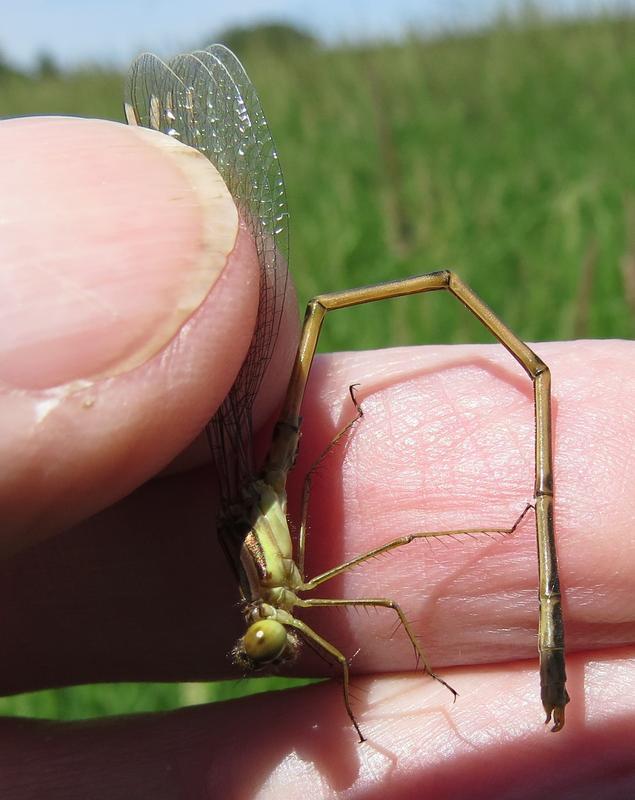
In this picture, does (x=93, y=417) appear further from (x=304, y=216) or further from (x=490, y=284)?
(x=304, y=216)

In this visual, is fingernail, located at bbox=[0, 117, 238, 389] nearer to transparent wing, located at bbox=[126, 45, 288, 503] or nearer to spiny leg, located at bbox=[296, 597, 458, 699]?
transparent wing, located at bbox=[126, 45, 288, 503]

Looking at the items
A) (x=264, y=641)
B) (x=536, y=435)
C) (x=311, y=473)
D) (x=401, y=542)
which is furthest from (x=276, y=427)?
(x=536, y=435)

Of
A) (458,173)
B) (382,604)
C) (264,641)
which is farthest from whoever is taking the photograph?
(458,173)

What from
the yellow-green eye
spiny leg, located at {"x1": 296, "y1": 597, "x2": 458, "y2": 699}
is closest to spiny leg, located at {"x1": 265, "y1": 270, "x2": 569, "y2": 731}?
spiny leg, located at {"x1": 296, "y1": 597, "x2": 458, "y2": 699}

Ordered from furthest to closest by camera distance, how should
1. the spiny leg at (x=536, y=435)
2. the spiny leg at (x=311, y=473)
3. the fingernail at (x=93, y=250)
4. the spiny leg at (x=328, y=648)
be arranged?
the spiny leg at (x=311, y=473) < the spiny leg at (x=328, y=648) < the spiny leg at (x=536, y=435) < the fingernail at (x=93, y=250)

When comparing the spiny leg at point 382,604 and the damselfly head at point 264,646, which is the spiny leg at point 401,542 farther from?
the damselfly head at point 264,646

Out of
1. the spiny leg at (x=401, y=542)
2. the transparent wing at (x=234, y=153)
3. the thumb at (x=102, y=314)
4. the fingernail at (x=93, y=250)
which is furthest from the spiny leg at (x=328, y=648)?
the fingernail at (x=93, y=250)

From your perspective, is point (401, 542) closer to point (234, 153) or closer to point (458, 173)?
point (234, 153)
